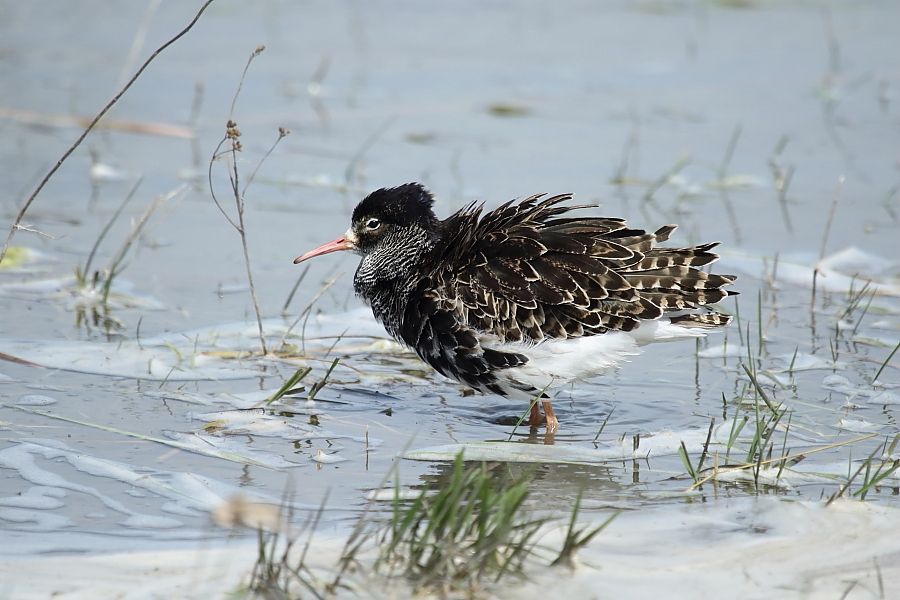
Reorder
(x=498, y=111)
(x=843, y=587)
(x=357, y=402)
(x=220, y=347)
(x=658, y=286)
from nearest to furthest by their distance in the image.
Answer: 1. (x=843, y=587)
2. (x=658, y=286)
3. (x=357, y=402)
4. (x=220, y=347)
5. (x=498, y=111)

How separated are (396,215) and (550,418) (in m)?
1.67

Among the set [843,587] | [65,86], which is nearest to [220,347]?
[843,587]

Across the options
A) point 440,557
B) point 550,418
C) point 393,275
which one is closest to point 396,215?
→ point 393,275

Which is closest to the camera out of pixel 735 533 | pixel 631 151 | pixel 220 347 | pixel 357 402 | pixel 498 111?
pixel 735 533

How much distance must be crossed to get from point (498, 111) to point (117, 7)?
661 cm

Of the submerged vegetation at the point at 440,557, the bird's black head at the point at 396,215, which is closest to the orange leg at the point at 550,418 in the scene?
the bird's black head at the point at 396,215

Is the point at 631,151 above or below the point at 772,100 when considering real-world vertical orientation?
below

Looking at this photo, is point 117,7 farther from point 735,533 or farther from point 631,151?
point 735,533

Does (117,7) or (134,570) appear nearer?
(134,570)

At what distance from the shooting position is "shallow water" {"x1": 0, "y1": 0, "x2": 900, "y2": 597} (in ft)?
17.0

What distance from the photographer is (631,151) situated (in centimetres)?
1114

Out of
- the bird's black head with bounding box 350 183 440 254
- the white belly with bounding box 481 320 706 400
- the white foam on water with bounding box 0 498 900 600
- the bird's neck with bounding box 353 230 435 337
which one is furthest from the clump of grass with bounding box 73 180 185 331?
the white foam on water with bounding box 0 498 900 600

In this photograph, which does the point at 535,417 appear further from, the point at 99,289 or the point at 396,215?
the point at 99,289

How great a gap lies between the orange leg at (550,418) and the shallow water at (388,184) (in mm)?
118
